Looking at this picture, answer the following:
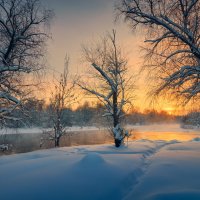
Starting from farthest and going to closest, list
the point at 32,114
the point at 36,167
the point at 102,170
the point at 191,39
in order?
the point at 32,114
the point at 191,39
the point at 36,167
the point at 102,170

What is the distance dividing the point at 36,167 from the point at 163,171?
376 centimetres

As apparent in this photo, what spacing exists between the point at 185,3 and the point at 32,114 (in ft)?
26.1

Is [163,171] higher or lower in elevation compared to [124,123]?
lower

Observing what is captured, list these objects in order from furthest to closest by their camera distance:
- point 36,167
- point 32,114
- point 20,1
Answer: point 32,114 → point 20,1 → point 36,167

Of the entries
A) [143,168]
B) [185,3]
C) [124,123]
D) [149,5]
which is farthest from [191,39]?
[124,123]

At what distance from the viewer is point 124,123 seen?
1730cm

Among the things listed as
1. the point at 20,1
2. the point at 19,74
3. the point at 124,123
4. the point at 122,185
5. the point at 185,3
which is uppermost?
the point at 20,1

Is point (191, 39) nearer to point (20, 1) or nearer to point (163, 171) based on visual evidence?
point (163, 171)

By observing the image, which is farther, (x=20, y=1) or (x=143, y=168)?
(x=20, y=1)

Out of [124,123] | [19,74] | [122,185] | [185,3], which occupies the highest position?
[185,3]

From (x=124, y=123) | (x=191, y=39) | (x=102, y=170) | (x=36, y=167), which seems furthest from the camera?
(x=124, y=123)

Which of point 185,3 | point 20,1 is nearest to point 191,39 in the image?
point 185,3

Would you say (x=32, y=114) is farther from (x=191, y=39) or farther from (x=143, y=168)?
(x=191, y=39)

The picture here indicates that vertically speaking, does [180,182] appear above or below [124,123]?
below
